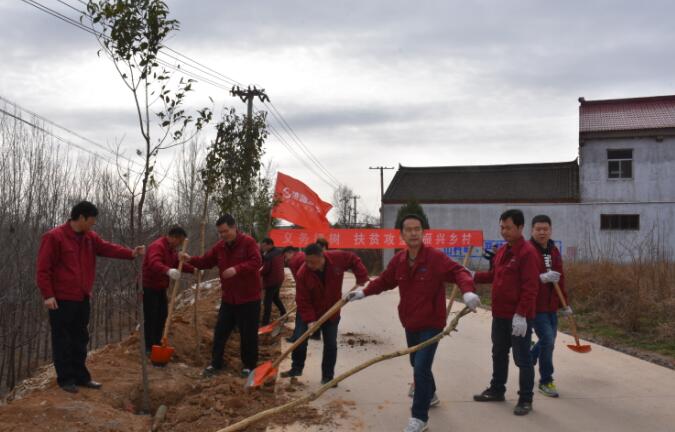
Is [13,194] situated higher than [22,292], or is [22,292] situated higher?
[13,194]

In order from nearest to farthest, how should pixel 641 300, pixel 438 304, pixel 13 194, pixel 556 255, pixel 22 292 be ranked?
1. pixel 438 304
2. pixel 556 255
3. pixel 22 292
4. pixel 641 300
5. pixel 13 194

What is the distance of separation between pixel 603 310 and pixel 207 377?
25.7 feet

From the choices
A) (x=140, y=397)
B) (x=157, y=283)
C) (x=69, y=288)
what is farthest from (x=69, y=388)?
(x=157, y=283)

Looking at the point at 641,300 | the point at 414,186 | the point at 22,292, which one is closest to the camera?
the point at 22,292

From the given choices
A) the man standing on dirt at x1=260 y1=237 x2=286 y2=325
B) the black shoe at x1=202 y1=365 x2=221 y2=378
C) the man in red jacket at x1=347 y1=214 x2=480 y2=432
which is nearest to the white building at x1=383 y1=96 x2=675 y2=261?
the man standing on dirt at x1=260 y1=237 x2=286 y2=325

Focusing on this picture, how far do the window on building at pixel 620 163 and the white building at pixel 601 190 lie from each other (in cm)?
4

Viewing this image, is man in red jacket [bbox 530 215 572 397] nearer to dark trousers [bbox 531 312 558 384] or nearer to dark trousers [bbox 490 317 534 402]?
dark trousers [bbox 531 312 558 384]

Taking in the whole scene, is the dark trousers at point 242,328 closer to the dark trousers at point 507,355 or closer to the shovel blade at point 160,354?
the shovel blade at point 160,354

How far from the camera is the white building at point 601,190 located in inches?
1008

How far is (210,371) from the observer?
6238 millimetres

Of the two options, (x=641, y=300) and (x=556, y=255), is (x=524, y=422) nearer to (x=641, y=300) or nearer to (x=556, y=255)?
(x=556, y=255)

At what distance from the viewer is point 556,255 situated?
576 centimetres

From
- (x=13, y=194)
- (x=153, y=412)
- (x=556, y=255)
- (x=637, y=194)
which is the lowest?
(x=153, y=412)

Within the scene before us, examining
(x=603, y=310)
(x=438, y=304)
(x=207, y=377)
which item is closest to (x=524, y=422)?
(x=438, y=304)
